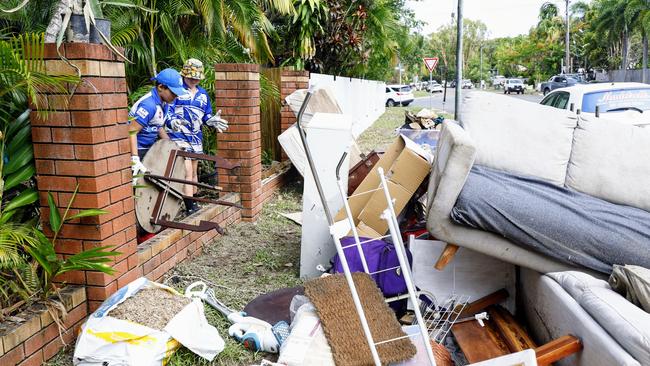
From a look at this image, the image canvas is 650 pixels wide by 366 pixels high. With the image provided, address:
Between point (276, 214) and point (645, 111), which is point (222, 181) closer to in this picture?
point (276, 214)

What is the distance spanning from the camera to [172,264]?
430cm

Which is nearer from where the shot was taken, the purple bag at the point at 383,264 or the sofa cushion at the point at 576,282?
the sofa cushion at the point at 576,282

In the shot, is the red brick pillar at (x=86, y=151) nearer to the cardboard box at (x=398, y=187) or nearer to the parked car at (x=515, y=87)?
the cardboard box at (x=398, y=187)

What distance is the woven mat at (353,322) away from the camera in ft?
9.68

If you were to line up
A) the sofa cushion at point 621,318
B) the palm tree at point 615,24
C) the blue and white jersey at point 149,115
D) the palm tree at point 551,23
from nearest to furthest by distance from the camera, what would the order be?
the sofa cushion at point 621,318, the blue and white jersey at point 149,115, the palm tree at point 615,24, the palm tree at point 551,23

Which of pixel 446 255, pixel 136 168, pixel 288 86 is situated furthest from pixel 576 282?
pixel 288 86

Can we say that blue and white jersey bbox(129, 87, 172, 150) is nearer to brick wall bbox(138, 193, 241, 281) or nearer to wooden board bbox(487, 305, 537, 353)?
brick wall bbox(138, 193, 241, 281)

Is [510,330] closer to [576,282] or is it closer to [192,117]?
[576,282]

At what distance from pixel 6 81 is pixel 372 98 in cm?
1986

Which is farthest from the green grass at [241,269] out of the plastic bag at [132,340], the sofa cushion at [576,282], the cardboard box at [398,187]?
the sofa cushion at [576,282]

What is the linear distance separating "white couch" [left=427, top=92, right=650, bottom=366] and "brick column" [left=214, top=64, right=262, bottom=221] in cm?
231

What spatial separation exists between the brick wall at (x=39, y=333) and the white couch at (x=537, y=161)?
221 centimetres

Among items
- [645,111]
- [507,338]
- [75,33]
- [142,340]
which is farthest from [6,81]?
[645,111]

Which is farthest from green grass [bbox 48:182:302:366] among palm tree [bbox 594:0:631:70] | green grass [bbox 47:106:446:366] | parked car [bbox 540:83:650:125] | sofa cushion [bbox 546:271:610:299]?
palm tree [bbox 594:0:631:70]
